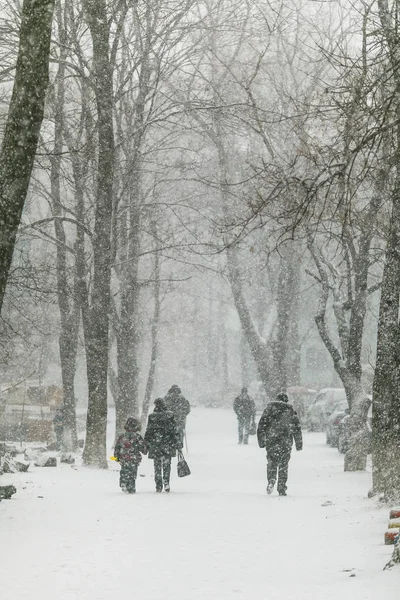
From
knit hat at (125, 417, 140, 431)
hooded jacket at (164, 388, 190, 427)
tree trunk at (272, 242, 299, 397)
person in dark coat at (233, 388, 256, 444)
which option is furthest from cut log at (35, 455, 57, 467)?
tree trunk at (272, 242, 299, 397)

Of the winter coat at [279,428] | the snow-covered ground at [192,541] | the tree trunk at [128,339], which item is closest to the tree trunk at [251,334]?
the tree trunk at [128,339]

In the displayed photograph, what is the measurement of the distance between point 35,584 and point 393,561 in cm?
299

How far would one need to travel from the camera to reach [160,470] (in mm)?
15273

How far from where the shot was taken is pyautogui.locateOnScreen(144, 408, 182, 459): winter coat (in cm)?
1520

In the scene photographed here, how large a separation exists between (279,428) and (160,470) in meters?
2.08

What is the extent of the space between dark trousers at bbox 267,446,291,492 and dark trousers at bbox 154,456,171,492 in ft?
5.48

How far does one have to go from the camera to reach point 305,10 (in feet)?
99.2

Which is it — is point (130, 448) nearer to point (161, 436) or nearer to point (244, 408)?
point (161, 436)

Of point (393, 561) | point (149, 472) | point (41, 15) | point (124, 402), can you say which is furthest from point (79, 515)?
point (124, 402)

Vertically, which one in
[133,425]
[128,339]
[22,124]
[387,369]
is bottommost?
[133,425]

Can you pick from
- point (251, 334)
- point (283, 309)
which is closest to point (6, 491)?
point (251, 334)

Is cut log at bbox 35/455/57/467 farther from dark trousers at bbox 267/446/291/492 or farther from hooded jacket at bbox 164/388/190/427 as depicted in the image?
dark trousers at bbox 267/446/291/492

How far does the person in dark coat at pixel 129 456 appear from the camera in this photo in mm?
14641

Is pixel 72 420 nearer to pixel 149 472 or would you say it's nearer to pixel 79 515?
pixel 149 472
